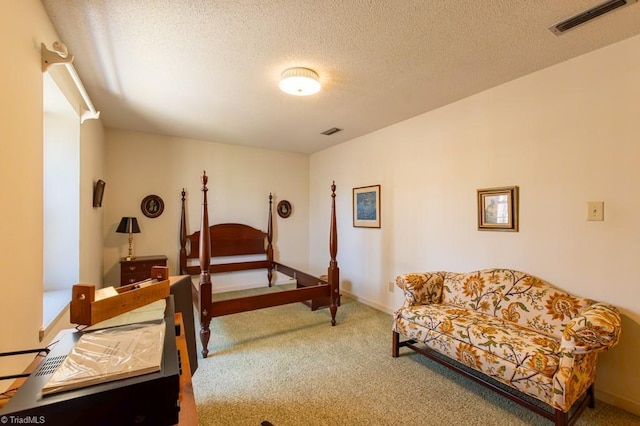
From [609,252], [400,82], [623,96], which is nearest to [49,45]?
[400,82]

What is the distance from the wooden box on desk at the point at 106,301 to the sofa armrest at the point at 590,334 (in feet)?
6.87

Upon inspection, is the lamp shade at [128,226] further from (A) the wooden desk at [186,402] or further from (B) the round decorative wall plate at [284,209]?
(A) the wooden desk at [186,402]

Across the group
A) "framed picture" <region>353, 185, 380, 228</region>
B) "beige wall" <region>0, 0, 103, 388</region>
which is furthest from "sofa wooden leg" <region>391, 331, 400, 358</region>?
"beige wall" <region>0, 0, 103, 388</region>

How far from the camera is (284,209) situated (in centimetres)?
523

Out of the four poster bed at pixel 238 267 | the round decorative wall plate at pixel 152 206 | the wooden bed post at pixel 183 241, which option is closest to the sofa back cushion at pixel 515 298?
the four poster bed at pixel 238 267

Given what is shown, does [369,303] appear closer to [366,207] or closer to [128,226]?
[366,207]

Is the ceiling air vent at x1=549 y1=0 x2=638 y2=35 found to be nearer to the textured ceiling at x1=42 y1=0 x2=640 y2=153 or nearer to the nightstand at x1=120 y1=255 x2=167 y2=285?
the textured ceiling at x1=42 y1=0 x2=640 y2=153

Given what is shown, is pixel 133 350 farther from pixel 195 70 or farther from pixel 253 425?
pixel 195 70

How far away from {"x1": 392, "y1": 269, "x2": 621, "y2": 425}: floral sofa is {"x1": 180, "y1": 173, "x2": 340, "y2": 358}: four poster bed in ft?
3.18

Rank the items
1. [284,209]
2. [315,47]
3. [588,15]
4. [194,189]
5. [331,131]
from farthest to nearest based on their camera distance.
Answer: [284,209] → [194,189] → [331,131] → [315,47] → [588,15]

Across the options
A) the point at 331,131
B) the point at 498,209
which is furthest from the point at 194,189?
the point at 498,209

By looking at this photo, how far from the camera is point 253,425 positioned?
5.82 ft

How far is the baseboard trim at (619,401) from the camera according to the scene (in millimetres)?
1885

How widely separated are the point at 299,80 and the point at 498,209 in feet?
6.80
